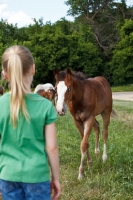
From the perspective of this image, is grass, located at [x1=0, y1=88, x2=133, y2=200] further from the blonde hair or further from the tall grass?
the blonde hair

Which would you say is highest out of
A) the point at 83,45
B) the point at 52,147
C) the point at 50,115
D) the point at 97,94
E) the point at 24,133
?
the point at 50,115

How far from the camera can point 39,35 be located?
42.9m

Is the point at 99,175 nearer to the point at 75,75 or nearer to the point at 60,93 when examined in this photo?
the point at 60,93

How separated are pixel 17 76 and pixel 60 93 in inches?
124

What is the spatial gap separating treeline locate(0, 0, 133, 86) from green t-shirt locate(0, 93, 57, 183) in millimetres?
36565

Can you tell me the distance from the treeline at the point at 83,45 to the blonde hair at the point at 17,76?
3659 centimetres

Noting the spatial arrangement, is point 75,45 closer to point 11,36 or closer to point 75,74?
point 11,36

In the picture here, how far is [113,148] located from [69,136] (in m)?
2.50

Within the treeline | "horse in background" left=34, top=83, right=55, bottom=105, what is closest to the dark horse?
"horse in background" left=34, top=83, right=55, bottom=105

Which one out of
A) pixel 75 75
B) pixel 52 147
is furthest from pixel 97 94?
pixel 52 147

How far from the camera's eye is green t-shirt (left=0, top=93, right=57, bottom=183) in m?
2.33

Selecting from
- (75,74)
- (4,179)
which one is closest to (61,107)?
(75,74)

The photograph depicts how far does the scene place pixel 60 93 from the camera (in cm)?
543

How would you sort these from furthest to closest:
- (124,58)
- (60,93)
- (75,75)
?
(124,58)
(75,75)
(60,93)
